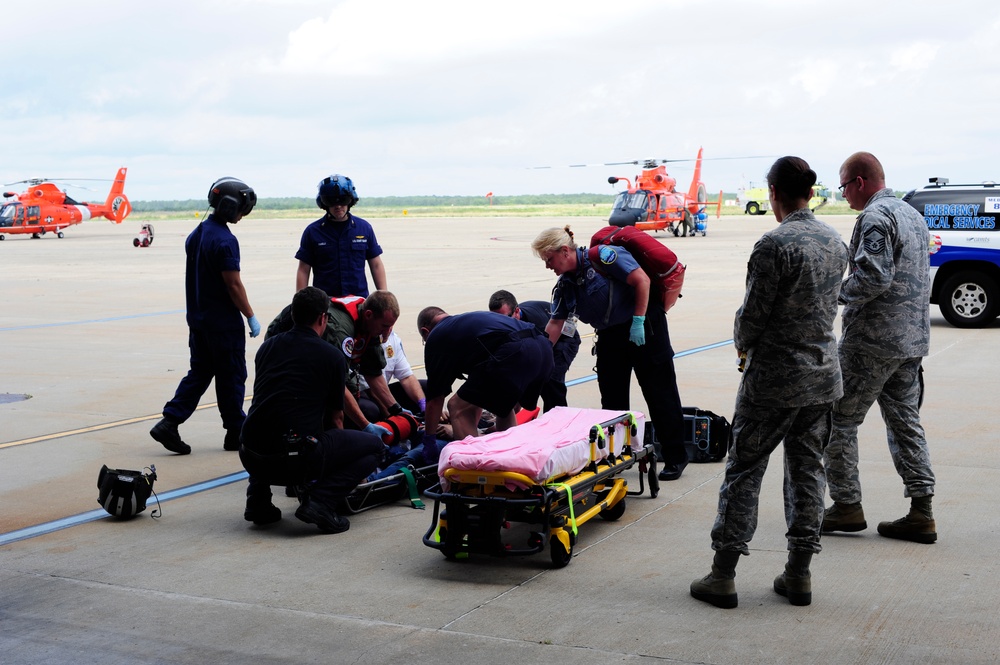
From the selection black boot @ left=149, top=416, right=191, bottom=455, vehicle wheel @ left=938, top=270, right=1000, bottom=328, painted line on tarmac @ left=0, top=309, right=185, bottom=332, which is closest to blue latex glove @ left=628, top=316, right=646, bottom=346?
black boot @ left=149, top=416, right=191, bottom=455

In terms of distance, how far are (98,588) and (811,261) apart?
3.58 meters

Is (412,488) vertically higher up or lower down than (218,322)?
lower down

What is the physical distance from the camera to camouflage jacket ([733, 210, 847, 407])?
179 inches

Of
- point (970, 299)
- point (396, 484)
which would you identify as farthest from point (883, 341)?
point (970, 299)

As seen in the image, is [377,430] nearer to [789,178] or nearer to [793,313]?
[793,313]

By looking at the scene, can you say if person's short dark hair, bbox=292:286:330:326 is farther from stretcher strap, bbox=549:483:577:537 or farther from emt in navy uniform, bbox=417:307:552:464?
stretcher strap, bbox=549:483:577:537

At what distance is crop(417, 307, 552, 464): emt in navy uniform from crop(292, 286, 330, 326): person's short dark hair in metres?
0.68

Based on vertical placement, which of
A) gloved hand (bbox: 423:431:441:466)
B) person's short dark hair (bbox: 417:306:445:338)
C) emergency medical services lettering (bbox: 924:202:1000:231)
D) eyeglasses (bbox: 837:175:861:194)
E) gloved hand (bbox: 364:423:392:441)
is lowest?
gloved hand (bbox: 423:431:441:466)

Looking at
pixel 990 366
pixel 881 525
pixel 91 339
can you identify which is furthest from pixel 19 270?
pixel 881 525

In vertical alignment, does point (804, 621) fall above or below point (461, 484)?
below

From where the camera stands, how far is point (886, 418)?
575 cm

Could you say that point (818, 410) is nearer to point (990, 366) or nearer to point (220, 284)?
point (220, 284)

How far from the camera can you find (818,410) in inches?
184

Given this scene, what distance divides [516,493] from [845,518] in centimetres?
181
